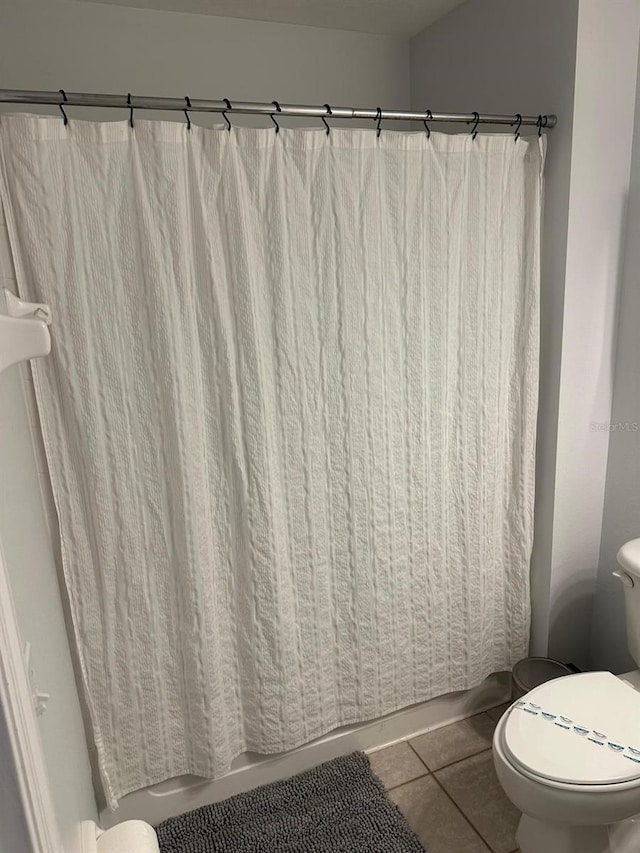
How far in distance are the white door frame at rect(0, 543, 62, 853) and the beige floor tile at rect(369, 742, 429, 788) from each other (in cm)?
142

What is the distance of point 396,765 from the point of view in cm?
199

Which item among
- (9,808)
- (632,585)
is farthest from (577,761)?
(9,808)

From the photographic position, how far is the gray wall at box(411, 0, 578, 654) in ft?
5.52

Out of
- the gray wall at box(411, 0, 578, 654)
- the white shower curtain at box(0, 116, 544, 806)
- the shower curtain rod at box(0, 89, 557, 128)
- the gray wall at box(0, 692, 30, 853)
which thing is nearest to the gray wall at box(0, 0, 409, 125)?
the gray wall at box(411, 0, 578, 654)

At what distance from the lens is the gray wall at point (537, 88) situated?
168cm

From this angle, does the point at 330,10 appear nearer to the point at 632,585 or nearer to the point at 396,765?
the point at 632,585

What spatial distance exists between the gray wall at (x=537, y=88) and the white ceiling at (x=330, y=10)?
10 centimetres

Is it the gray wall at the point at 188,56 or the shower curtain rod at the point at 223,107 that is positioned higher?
the gray wall at the point at 188,56

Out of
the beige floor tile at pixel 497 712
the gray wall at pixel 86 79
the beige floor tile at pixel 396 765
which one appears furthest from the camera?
the beige floor tile at pixel 497 712

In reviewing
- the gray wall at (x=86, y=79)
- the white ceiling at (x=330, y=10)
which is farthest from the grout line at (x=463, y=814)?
the white ceiling at (x=330, y=10)

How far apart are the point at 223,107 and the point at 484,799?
6.51ft

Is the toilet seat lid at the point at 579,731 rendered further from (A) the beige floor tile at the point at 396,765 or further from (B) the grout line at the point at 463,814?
(A) the beige floor tile at the point at 396,765

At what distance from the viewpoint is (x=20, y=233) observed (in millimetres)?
1332

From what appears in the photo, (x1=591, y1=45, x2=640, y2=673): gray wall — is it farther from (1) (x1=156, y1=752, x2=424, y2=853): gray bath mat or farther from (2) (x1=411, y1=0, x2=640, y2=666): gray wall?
(1) (x1=156, y1=752, x2=424, y2=853): gray bath mat
